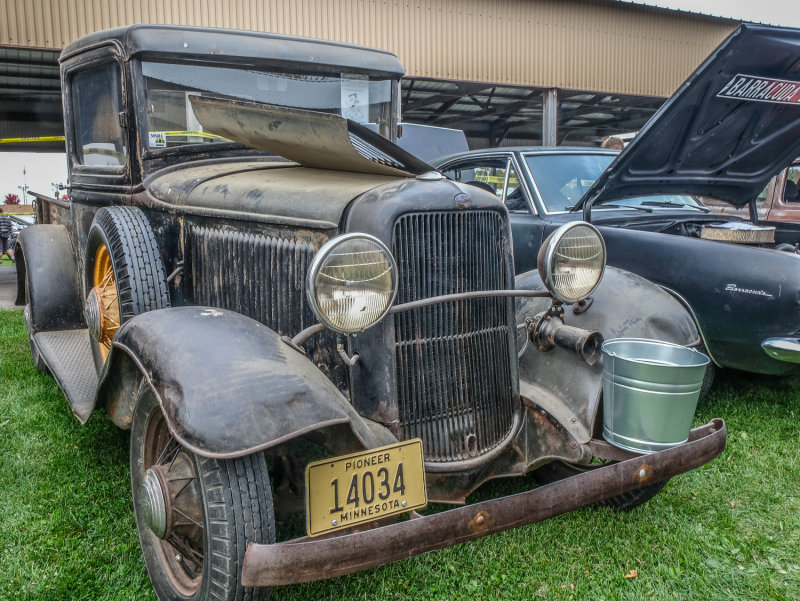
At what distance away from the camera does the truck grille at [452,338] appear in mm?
1981

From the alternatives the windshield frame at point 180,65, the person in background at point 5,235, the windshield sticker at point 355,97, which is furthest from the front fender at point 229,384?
the person in background at point 5,235

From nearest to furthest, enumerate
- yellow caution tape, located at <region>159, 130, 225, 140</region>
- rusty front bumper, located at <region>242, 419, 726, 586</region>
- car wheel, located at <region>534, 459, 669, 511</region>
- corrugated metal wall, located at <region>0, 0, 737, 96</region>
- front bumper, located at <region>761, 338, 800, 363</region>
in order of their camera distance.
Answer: rusty front bumper, located at <region>242, 419, 726, 586</region>
car wheel, located at <region>534, 459, 669, 511</region>
yellow caution tape, located at <region>159, 130, 225, 140</region>
front bumper, located at <region>761, 338, 800, 363</region>
corrugated metal wall, located at <region>0, 0, 737, 96</region>

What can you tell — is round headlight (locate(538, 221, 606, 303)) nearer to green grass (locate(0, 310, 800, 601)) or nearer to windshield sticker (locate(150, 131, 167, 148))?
green grass (locate(0, 310, 800, 601))

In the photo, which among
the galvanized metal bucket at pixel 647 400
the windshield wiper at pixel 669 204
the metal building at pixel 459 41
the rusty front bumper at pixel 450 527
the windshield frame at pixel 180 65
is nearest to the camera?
the rusty front bumper at pixel 450 527

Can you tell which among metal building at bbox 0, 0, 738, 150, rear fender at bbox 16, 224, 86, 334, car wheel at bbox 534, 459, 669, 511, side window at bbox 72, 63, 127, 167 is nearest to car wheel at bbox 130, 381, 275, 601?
car wheel at bbox 534, 459, 669, 511

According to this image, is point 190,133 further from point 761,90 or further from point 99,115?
point 761,90

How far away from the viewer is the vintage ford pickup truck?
1.65 metres

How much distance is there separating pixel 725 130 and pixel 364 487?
3.31m

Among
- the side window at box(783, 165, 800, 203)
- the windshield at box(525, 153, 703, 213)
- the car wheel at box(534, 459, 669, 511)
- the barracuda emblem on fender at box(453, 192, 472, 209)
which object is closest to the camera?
the barracuda emblem on fender at box(453, 192, 472, 209)

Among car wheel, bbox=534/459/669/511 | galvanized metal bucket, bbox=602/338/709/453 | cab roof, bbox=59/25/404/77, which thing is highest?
cab roof, bbox=59/25/404/77

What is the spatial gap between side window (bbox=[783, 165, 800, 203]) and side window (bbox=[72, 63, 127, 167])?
6.71 m

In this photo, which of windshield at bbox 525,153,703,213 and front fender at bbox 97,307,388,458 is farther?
windshield at bbox 525,153,703,213

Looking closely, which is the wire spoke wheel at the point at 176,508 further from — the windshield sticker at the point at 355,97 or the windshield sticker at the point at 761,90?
the windshield sticker at the point at 761,90

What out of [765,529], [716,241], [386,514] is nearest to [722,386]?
[716,241]
